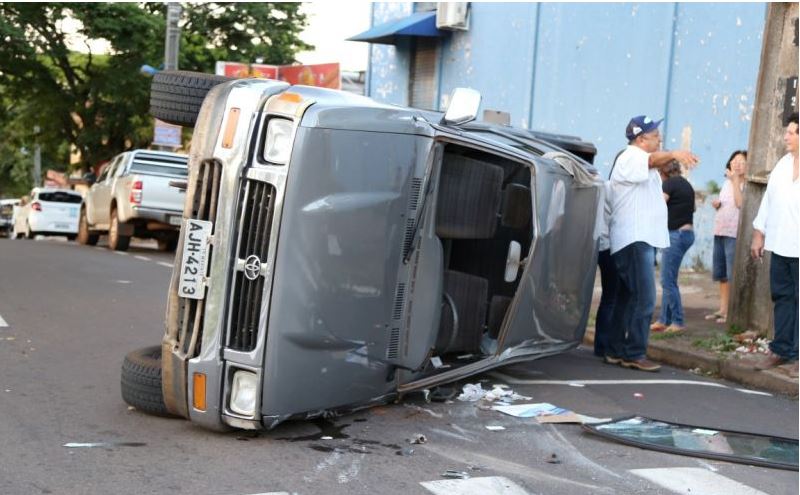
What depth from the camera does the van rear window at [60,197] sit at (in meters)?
30.4

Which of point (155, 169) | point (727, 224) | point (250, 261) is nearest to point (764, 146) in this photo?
point (727, 224)

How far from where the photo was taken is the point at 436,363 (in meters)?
6.98

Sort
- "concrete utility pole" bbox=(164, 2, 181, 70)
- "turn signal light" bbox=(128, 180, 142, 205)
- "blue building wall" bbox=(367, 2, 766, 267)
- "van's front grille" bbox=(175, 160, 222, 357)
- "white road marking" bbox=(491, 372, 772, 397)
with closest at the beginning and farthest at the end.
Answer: "van's front grille" bbox=(175, 160, 222, 357)
"white road marking" bbox=(491, 372, 772, 397)
"blue building wall" bbox=(367, 2, 766, 267)
"turn signal light" bbox=(128, 180, 142, 205)
"concrete utility pole" bbox=(164, 2, 181, 70)

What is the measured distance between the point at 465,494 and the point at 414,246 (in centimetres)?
174

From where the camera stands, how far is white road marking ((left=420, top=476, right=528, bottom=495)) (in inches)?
197

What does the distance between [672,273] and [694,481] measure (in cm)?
540

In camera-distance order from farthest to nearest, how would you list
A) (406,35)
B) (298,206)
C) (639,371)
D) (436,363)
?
(406,35), (639,371), (436,363), (298,206)

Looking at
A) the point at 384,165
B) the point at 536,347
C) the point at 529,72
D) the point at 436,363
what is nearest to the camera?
the point at 384,165

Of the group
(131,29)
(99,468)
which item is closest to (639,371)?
(99,468)

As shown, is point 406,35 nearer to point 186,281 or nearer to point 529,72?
point 529,72

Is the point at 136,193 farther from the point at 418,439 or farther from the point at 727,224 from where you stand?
the point at 418,439

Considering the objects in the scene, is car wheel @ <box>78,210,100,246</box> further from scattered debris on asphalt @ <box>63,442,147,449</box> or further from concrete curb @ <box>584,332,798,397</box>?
scattered debris on asphalt @ <box>63,442,147,449</box>

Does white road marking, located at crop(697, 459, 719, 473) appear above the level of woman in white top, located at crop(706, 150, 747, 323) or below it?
below

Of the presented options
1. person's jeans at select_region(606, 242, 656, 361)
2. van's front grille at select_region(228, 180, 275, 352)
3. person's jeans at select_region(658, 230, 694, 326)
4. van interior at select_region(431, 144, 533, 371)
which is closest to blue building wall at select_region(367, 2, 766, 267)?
person's jeans at select_region(658, 230, 694, 326)
